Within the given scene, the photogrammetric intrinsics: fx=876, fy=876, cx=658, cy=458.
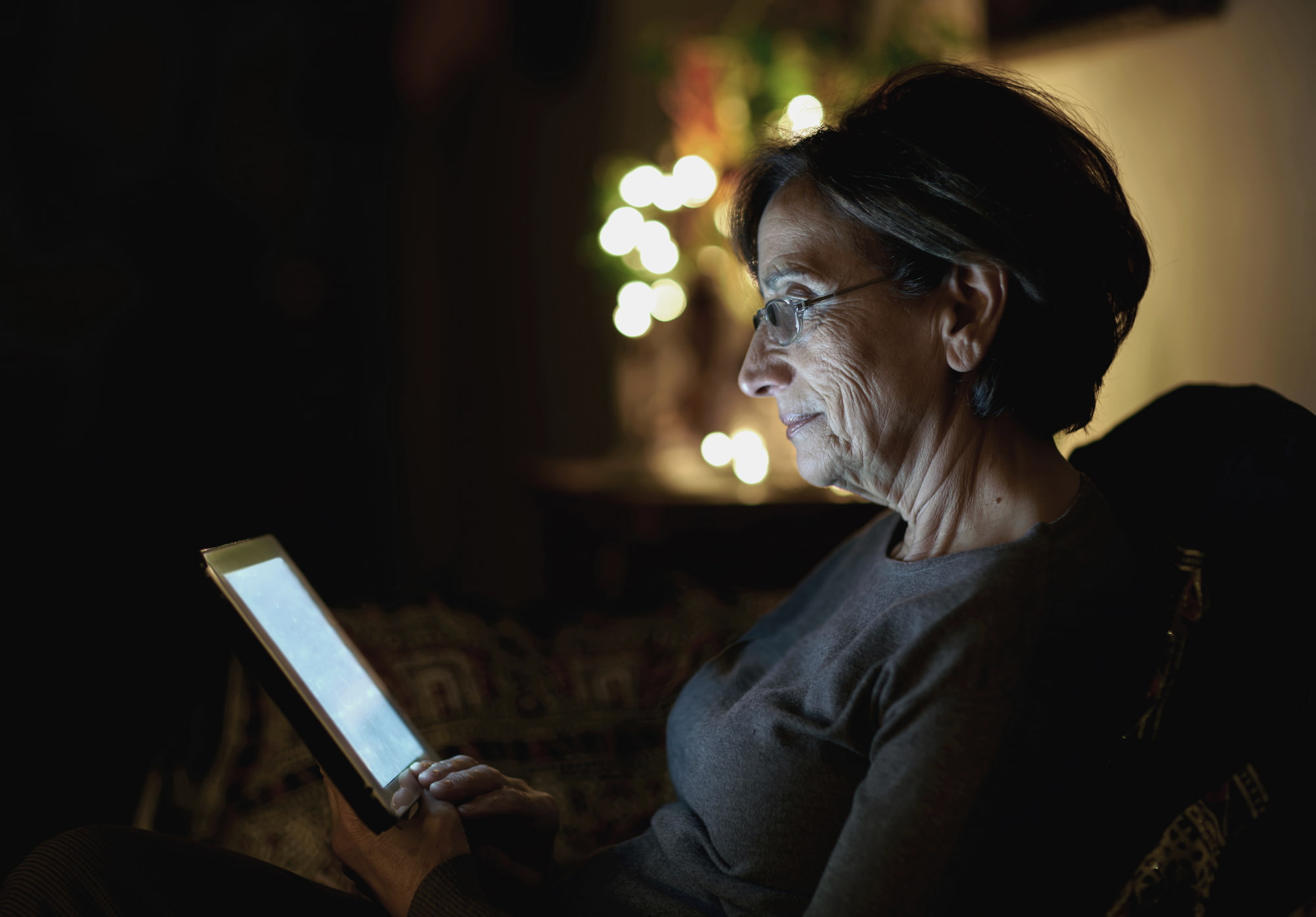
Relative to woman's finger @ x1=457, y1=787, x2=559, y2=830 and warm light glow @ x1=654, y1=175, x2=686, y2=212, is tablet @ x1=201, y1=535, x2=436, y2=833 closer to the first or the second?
woman's finger @ x1=457, y1=787, x2=559, y2=830

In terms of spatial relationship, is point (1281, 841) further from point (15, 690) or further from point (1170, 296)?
point (15, 690)

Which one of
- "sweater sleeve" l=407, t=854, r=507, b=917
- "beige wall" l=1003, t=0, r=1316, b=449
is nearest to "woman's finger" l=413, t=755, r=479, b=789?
"sweater sleeve" l=407, t=854, r=507, b=917

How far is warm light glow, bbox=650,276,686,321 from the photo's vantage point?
7.41ft

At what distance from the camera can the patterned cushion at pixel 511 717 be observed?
1.12m

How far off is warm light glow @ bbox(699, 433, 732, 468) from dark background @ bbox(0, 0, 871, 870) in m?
0.30

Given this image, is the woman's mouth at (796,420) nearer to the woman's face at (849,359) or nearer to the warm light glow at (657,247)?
the woman's face at (849,359)

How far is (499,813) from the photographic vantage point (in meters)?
0.89

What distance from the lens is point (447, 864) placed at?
767 millimetres

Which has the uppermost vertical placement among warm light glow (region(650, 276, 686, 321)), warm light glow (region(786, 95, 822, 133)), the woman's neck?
warm light glow (region(786, 95, 822, 133))

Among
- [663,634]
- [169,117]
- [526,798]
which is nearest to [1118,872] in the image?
[526,798]

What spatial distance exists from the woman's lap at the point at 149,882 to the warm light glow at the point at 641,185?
168 cm

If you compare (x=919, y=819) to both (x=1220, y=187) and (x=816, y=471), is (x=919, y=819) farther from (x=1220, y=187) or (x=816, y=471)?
(x=1220, y=187)

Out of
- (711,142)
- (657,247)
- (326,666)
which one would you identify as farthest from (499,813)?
(711,142)

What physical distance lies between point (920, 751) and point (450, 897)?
0.42 m
